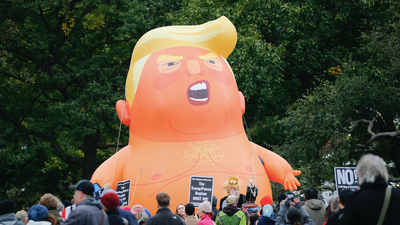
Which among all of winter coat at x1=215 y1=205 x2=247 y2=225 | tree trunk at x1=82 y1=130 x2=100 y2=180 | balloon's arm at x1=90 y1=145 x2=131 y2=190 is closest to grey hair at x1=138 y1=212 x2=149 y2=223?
winter coat at x1=215 y1=205 x2=247 y2=225

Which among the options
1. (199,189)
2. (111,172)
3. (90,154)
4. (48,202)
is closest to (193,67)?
(199,189)

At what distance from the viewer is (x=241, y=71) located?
15.0 meters

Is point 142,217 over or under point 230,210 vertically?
under

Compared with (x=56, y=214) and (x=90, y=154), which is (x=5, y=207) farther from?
(x=90, y=154)

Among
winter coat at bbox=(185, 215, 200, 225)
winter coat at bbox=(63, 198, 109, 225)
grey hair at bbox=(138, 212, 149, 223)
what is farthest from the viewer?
grey hair at bbox=(138, 212, 149, 223)

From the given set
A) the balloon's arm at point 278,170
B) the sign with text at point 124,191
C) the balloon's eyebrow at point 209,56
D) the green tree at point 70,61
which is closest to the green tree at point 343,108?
the balloon's arm at point 278,170

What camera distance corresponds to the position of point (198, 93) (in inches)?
393

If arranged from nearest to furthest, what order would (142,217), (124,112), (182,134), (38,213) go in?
(38,213), (142,217), (182,134), (124,112)

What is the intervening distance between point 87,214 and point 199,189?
481 centimetres

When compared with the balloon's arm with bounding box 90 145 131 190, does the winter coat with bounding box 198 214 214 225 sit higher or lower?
lower

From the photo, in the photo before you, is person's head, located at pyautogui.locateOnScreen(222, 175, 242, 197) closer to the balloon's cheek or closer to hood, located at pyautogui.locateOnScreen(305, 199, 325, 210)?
hood, located at pyautogui.locateOnScreen(305, 199, 325, 210)

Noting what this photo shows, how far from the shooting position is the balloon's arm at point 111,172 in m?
9.84

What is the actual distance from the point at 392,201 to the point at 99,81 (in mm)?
15340

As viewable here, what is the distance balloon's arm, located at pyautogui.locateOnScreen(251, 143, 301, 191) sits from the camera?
10320mm
